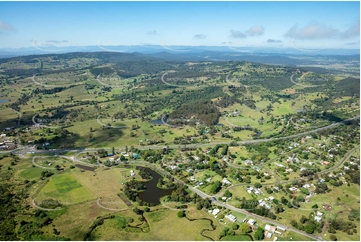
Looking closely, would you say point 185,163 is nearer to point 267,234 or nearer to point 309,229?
point 267,234

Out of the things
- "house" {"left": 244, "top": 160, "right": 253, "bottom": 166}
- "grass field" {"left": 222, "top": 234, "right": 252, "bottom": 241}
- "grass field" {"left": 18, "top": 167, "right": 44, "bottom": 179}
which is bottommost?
"grass field" {"left": 18, "top": 167, "right": 44, "bottom": 179}

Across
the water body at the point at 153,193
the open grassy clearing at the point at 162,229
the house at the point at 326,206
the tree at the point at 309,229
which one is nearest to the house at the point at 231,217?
the open grassy clearing at the point at 162,229

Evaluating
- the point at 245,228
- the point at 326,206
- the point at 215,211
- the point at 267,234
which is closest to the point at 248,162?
the point at 326,206

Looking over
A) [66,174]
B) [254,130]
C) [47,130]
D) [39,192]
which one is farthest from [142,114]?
[39,192]

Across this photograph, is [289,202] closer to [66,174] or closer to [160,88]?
[66,174]

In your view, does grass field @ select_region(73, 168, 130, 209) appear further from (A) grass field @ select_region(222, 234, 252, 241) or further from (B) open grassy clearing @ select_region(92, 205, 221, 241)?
(A) grass field @ select_region(222, 234, 252, 241)

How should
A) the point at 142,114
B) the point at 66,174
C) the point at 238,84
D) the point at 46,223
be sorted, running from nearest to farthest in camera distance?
the point at 46,223 → the point at 66,174 → the point at 142,114 → the point at 238,84

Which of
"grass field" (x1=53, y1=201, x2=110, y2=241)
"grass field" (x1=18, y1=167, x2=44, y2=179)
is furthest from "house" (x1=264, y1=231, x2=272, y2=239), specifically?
"grass field" (x1=18, y1=167, x2=44, y2=179)

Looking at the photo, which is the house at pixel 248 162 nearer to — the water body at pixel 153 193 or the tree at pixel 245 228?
the water body at pixel 153 193
